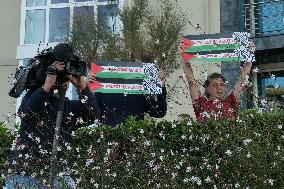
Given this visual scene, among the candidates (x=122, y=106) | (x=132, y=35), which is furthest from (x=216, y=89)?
(x=132, y=35)

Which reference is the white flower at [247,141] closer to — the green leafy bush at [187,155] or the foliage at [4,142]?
the green leafy bush at [187,155]

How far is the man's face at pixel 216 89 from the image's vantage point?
568 cm

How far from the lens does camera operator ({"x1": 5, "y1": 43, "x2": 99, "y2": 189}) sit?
4312 millimetres

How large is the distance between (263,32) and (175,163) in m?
11.8

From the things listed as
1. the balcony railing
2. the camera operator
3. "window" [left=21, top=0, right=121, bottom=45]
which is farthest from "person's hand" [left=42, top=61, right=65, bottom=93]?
the balcony railing

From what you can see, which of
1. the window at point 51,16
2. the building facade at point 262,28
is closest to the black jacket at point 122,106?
the building facade at point 262,28

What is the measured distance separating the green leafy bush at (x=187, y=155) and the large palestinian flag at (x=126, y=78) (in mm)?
599

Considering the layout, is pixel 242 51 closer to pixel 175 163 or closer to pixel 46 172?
pixel 175 163

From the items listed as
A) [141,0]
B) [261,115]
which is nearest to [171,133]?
[261,115]

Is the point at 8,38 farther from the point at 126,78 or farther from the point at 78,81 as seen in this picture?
the point at 78,81

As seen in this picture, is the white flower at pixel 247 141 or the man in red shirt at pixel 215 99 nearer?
the white flower at pixel 247 141

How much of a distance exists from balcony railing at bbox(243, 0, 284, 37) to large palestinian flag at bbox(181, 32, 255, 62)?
965 cm

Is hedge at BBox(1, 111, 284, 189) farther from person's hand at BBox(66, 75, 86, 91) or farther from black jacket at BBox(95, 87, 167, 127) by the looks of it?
person's hand at BBox(66, 75, 86, 91)

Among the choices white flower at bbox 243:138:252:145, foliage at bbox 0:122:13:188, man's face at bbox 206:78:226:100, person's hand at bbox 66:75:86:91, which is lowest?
foliage at bbox 0:122:13:188
